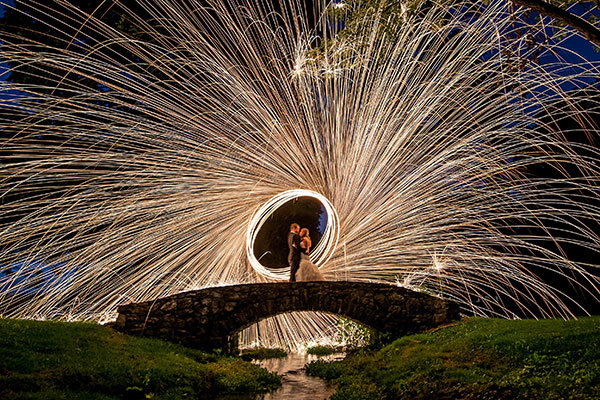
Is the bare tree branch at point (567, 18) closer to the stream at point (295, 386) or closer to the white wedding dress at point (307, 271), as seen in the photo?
the stream at point (295, 386)

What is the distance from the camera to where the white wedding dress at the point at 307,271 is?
49.8 ft

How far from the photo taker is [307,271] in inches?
599

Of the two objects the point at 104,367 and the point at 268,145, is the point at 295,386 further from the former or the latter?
the point at 268,145

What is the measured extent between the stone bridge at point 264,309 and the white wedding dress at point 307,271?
2.96 ft

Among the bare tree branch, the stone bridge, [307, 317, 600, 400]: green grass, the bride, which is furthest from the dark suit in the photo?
the bare tree branch

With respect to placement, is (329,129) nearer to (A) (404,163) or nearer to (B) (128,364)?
(A) (404,163)

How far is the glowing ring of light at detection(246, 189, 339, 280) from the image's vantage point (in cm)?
1488

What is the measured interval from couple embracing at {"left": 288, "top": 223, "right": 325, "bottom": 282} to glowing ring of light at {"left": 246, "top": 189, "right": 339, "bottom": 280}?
0.80m

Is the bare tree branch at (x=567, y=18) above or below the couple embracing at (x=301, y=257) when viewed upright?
above

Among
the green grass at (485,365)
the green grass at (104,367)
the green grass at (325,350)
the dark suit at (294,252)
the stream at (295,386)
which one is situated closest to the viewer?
the green grass at (485,365)

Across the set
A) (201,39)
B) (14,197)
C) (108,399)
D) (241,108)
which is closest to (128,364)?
(108,399)

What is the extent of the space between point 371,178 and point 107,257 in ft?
26.1

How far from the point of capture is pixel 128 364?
32.5ft

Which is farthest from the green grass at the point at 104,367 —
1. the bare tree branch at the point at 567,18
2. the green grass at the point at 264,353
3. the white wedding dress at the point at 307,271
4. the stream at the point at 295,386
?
the bare tree branch at the point at 567,18
